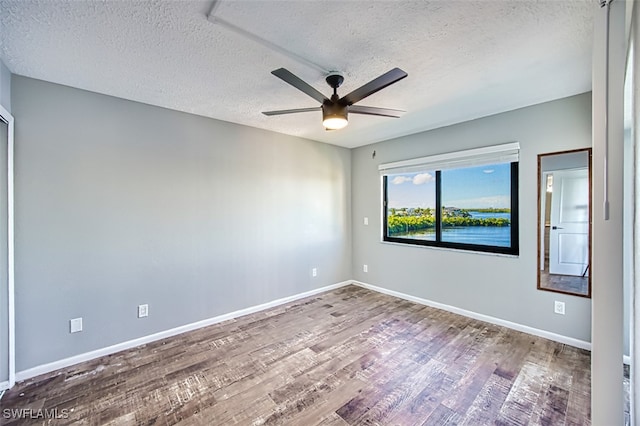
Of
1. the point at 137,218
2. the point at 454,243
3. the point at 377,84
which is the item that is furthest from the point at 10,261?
the point at 454,243

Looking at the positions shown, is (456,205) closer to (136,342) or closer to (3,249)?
(136,342)

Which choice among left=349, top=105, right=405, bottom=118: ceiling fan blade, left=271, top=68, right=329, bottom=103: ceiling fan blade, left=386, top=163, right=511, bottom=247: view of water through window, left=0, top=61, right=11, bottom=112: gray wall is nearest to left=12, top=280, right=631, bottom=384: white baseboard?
left=386, top=163, right=511, bottom=247: view of water through window

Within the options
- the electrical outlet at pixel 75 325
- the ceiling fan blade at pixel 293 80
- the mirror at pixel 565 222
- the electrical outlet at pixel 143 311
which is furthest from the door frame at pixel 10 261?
the mirror at pixel 565 222

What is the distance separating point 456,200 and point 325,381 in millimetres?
2737

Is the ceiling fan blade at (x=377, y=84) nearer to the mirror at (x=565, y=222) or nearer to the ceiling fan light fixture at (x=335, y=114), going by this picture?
the ceiling fan light fixture at (x=335, y=114)

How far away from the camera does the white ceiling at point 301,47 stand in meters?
1.50

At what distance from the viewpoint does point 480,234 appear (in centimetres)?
336

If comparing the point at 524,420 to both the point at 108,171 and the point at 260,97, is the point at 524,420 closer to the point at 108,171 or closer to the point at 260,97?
the point at 260,97

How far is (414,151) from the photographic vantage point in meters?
3.87

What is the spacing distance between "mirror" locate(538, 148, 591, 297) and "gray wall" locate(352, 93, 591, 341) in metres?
0.07

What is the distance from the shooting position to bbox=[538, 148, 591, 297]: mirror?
259cm

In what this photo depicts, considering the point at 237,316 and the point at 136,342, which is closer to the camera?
the point at 136,342

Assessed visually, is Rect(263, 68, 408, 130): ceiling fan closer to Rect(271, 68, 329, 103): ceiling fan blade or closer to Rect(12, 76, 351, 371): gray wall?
Rect(271, 68, 329, 103): ceiling fan blade

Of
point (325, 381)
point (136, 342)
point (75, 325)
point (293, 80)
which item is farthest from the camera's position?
point (136, 342)
